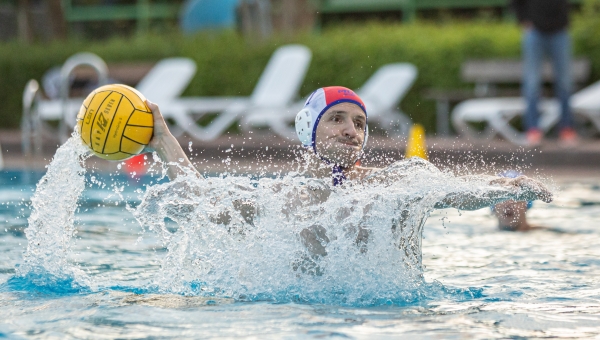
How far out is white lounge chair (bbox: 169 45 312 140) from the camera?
12914 millimetres

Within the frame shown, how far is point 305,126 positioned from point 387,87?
8860 millimetres

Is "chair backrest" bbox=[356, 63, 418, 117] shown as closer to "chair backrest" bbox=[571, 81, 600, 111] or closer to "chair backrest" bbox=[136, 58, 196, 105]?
"chair backrest" bbox=[571, 81, 600, 111]

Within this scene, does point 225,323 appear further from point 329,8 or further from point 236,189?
point 329,8

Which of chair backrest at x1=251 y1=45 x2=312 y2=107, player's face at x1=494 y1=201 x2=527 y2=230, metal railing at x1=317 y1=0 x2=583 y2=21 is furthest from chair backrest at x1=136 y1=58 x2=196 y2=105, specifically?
player's face at x1=494 y1=201 x2=527 y2=230

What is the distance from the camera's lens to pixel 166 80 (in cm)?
1415

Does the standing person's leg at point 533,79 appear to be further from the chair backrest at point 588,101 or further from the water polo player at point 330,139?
the water polo player at point 330,139

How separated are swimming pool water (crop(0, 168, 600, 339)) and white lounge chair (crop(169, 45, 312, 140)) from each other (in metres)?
6.56

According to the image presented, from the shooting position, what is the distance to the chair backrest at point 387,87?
12781mm

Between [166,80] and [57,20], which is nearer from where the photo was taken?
[166,80]

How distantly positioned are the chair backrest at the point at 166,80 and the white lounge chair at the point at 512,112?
4.28 meters

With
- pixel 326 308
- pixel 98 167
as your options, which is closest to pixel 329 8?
pixel 98 167

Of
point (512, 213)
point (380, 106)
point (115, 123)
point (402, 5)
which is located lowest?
point (512, 213)

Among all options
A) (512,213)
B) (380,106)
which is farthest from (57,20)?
(512,213)

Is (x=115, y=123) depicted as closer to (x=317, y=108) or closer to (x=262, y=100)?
(x=317, y=108)
